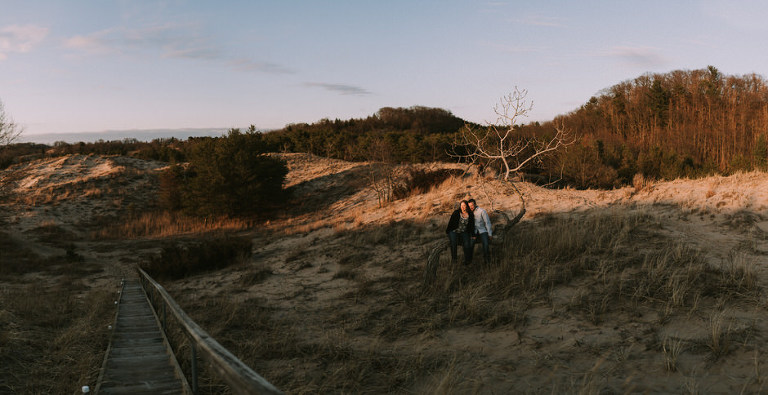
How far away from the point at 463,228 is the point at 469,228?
0.49 feet

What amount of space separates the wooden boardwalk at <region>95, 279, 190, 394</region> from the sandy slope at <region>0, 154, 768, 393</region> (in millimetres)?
2438

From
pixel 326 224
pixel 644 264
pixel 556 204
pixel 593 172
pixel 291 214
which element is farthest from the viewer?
pixel 291 214

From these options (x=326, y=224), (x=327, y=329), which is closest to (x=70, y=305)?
(x=327, y=329)

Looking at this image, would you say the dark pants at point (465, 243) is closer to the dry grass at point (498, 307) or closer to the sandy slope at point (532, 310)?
the dry grass at point (498, 307)

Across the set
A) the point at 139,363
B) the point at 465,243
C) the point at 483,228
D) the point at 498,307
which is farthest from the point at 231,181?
the point at 139,363

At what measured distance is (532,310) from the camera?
7.21 metres

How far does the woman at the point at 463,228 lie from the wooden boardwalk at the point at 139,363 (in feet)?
19.0

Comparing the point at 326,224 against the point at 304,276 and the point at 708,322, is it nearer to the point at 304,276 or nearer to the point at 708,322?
the point at 304,276

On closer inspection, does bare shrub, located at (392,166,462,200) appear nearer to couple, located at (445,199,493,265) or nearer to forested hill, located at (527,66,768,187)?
forested hill, located at (527,66,768,187)

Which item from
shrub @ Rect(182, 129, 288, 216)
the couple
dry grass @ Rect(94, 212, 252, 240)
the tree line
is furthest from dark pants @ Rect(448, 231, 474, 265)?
shrub @ Rect(182, 129, 288, 216)

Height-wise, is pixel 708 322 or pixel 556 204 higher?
pixel 556 204

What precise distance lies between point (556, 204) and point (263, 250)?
11225 millimetres

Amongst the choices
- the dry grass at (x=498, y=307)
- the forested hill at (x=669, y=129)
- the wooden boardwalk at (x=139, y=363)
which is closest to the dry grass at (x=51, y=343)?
the wooden boardwalk at (x=139, y=363)

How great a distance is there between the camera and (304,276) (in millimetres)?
12297
